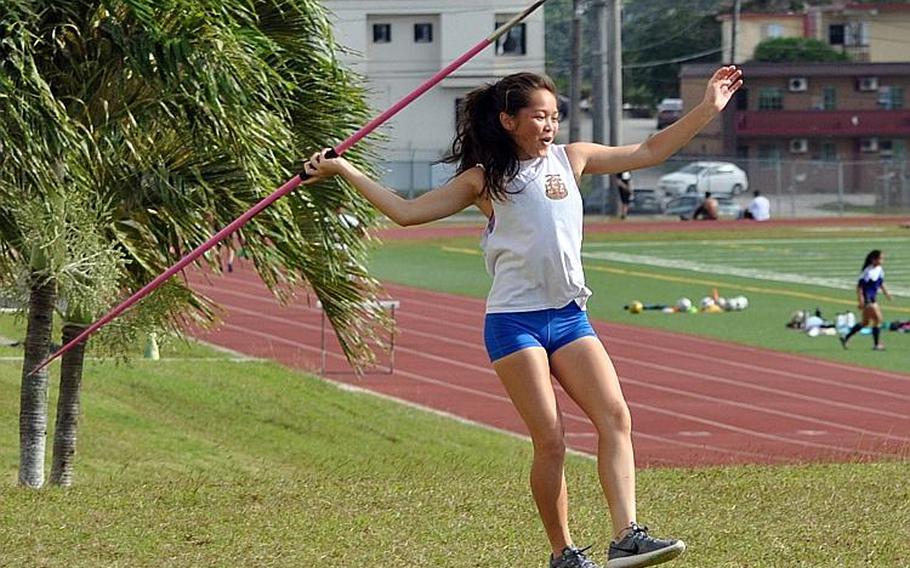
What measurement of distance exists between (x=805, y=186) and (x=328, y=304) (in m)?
68.0

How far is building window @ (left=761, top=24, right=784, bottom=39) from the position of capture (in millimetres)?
108500

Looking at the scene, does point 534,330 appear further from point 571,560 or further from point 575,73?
point 575,73

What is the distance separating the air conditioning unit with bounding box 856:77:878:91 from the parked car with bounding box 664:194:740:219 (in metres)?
25.8

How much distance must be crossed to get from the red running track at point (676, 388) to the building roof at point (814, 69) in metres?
59.7

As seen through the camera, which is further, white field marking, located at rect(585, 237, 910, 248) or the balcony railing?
the balcony railing

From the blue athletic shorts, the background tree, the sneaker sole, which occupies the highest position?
the background tree

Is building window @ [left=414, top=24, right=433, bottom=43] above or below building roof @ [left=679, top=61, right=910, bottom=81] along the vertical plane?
above

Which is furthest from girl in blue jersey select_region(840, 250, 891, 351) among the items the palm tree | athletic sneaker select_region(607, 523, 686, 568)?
athletic sneaker select_region(607, 523, 686, 568)

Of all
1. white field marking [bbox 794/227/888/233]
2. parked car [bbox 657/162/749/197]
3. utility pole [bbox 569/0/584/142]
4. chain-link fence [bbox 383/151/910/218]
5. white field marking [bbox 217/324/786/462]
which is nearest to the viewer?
white field marking [bbox 217/324/786/462]

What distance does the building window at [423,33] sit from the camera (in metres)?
84.0

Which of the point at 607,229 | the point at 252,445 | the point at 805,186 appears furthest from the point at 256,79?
the point at 805,186

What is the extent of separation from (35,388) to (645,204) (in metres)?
61.2

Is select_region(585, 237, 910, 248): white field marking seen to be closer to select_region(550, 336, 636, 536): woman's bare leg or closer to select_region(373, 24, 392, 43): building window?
select_region(373, 24, 392, 43): building window

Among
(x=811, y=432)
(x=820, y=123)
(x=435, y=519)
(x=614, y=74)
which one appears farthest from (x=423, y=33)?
(x=435, y=519)
